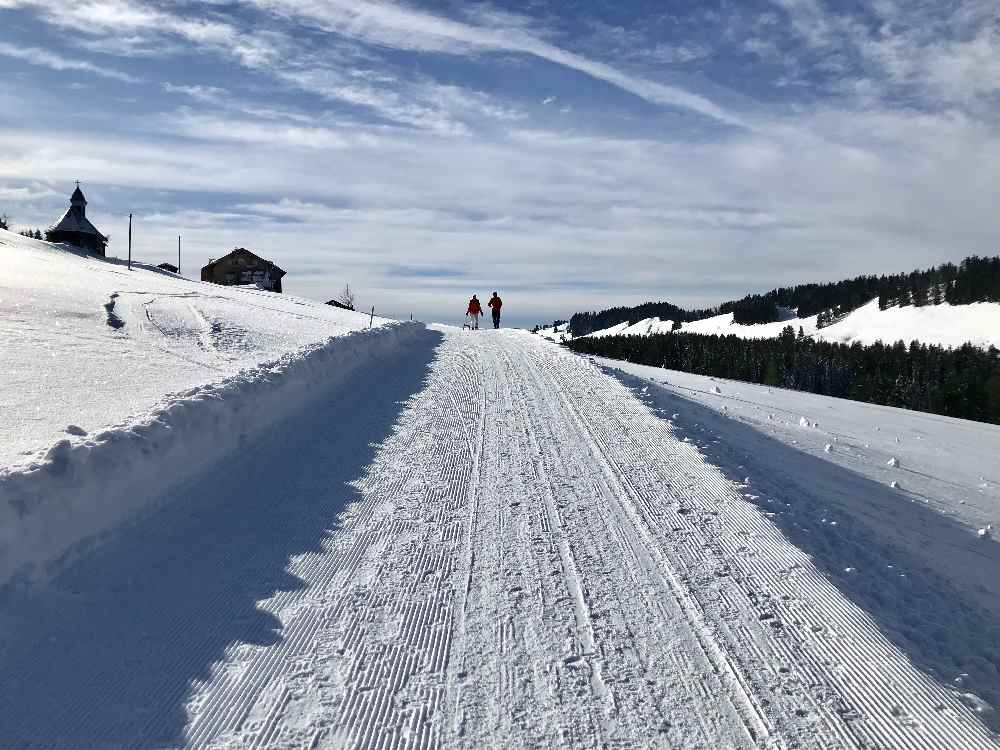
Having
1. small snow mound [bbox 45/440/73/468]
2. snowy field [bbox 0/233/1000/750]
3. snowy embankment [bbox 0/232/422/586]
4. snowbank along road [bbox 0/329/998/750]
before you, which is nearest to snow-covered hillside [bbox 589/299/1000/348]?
snowy embankment [bbox 0/232/422/586]

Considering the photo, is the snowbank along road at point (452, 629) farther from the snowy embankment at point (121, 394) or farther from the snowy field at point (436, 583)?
the snowy embankment at point (121, 394)

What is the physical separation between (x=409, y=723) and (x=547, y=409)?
8.12 meters

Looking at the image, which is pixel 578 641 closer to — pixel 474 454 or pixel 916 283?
pixel 474 454

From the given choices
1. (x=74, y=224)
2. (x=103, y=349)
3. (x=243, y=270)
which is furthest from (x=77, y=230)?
(x=103, y=349)

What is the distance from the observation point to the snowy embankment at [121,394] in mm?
5020

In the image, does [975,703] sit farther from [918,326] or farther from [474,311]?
[918,326]

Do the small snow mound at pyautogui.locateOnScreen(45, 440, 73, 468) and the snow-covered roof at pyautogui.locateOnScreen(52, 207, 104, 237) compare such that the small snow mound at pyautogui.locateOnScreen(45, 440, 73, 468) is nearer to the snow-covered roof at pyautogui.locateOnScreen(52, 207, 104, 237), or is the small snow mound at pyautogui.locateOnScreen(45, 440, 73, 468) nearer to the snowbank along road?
the snowbank along road

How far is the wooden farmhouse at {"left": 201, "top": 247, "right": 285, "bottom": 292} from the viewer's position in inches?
2327

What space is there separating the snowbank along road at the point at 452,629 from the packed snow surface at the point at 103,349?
1.56 m

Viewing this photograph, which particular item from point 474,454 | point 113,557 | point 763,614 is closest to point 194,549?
point 113,557

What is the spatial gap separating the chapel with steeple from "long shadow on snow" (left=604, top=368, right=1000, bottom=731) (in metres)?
54.7

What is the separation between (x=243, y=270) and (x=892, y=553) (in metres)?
60.7

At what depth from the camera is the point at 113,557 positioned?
507 centimetres

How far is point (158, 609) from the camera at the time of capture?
4.54 meters
